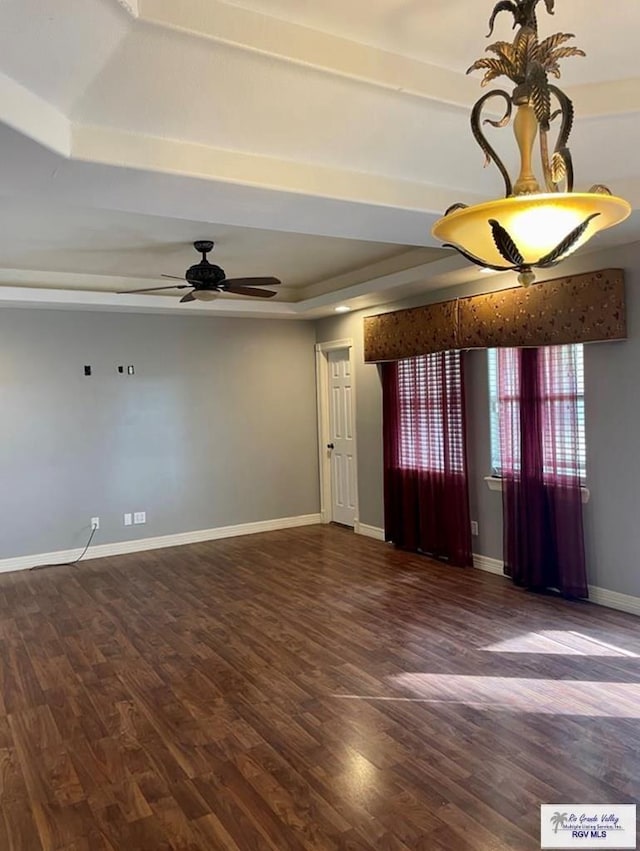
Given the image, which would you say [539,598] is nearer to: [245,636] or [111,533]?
[245,636]

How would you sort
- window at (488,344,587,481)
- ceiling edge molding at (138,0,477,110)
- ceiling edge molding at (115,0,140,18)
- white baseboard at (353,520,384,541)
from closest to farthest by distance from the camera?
ceiling edge molding at (115,0,140,18)
ceiling edge molding at (138,0,477,110)
window at (488,344,587,481)
white baseboard at (353,520,384,541)

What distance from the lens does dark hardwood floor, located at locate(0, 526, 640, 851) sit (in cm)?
223

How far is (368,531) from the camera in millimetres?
6734

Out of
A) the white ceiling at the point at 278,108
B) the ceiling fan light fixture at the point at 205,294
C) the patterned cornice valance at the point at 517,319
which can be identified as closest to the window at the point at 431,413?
the patterned cornice valance at the point at 517,319

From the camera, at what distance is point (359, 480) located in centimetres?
683

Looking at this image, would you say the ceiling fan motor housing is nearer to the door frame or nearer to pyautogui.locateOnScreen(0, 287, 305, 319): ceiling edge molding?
pyautogui.locateOnScreen(0, 287, 305, 319): ceiling edge molding

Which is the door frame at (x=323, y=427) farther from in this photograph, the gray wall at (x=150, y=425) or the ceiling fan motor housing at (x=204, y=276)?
the ceiling fan motor housing at (x=204, y=276)

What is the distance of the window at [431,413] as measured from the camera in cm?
539

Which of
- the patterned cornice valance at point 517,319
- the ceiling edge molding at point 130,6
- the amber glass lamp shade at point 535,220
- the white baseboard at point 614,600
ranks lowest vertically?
the white baseboard at point 614,600

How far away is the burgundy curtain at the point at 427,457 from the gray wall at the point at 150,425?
1519 millimetres

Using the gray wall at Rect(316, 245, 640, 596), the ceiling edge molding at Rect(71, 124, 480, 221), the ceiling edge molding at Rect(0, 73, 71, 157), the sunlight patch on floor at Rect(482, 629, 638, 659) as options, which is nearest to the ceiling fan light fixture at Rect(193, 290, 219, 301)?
the ceiling edge molding at Rect(71, 124, 480, 221)

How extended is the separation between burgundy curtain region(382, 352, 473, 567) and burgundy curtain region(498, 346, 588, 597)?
0.52 meters

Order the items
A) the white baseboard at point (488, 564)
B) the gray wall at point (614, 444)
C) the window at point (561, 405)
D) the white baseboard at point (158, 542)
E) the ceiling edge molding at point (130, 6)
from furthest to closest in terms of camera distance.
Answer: the white baseboard at point (158, 542)
the white baseboard at point (488, 564)
the window at point (561, 405)
the gray wall at point (614, 444)
the ceiling edge molding at point (130, 6)

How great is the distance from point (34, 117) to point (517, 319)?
354 centimetres
